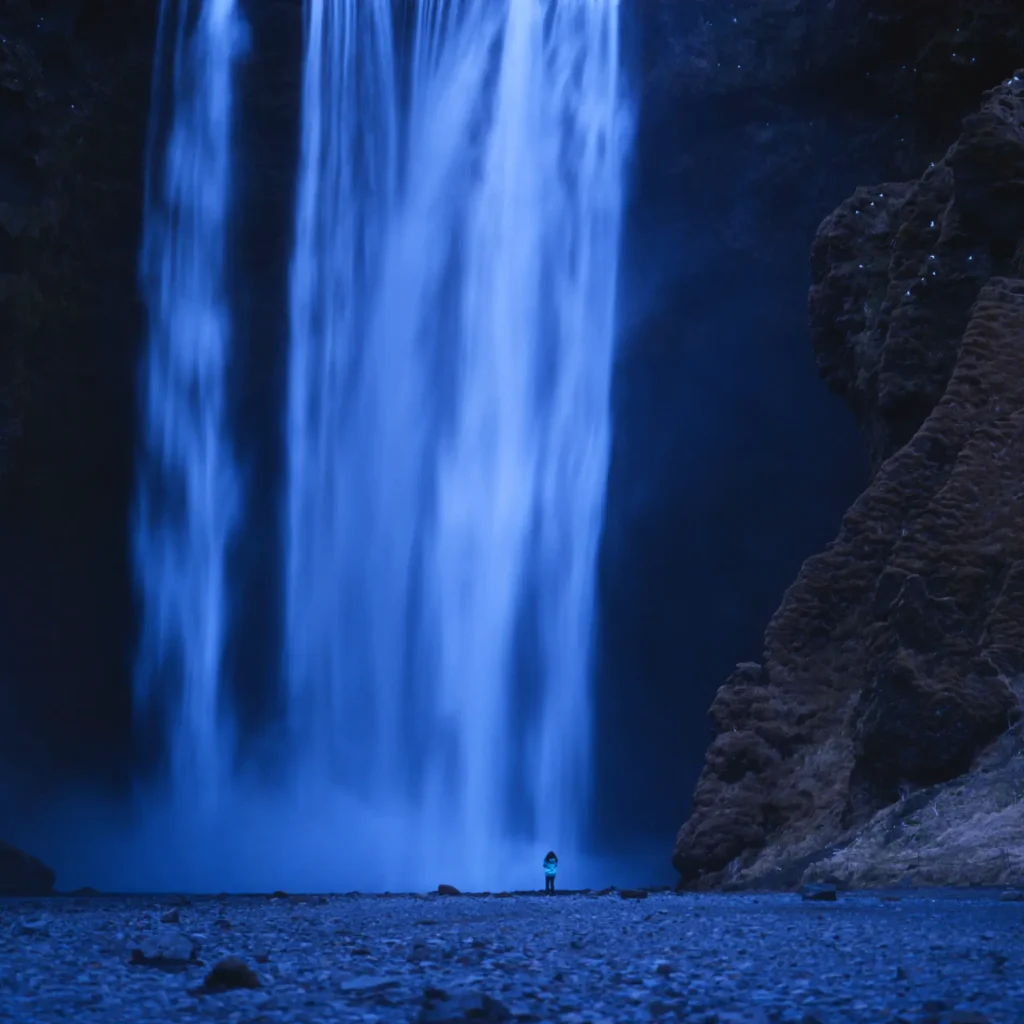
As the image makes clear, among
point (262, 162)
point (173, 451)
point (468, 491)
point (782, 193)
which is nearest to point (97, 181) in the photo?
point (262, 162)

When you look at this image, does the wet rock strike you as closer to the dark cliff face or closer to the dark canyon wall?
the dark cliff face

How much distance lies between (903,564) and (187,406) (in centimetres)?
1903

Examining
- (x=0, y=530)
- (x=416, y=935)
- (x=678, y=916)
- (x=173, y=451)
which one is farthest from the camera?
(x=173, y=451)

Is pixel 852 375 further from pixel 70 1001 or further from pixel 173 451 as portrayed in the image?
pixel 70 1001

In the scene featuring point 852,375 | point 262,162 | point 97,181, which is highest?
point 262,162

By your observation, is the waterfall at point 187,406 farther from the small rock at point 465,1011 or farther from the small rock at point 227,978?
the small rock at point 465,1011

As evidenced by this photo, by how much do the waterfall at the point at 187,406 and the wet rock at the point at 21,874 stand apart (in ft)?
23.6

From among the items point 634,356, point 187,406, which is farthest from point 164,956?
point 634,356

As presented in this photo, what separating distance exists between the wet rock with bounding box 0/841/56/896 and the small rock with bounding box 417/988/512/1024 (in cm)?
1814

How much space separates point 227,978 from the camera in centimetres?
Result: 359

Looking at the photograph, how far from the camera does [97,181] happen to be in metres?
26.0

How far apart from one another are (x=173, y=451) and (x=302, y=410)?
3170mm

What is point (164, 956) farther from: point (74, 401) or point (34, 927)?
point (74, 401)

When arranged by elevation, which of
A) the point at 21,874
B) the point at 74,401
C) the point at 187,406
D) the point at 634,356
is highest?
the point at 634,356
